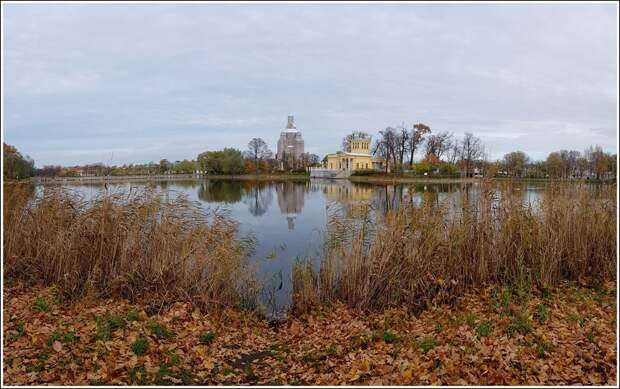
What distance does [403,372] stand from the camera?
4684mm

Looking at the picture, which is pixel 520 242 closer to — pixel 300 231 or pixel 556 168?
pixel 556 168

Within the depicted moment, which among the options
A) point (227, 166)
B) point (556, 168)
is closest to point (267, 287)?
point (556, 168)

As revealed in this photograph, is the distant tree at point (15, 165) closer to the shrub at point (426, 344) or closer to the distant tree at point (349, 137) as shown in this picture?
the shrub at point (426, 344)

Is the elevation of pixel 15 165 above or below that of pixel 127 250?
above

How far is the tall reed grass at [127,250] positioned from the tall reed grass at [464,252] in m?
1.67

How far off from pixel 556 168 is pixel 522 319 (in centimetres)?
630

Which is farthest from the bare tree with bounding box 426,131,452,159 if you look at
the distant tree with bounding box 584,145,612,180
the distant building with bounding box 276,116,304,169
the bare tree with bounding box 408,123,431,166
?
the distant tree with bounding box 584,145,612,180

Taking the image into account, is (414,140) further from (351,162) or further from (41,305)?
(41,305)

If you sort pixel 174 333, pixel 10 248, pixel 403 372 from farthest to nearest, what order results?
1. pixel 10 248
2. pixel 174 333
3. pixel 403 372

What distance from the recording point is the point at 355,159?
82938mm

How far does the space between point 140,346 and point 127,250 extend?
2.43 m

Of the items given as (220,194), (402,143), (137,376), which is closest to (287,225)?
(137,376)

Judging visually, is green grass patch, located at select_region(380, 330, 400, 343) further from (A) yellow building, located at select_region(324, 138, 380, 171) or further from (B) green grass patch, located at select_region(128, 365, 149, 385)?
(A) yellow building, located at select_region(324, 138, 380, 171)

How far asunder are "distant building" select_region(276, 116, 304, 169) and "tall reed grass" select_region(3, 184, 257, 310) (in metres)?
86.3
